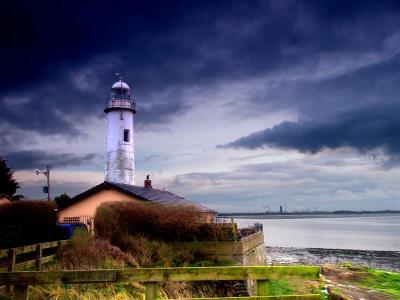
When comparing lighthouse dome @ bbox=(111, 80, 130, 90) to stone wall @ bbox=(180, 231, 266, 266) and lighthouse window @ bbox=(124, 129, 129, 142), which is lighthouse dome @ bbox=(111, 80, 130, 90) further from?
stone wall @ bbox=(180, 231, 266, 266)

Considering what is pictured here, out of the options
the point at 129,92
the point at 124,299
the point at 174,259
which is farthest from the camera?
the point at 129,92

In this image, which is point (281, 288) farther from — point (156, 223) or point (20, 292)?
point (20, 292)

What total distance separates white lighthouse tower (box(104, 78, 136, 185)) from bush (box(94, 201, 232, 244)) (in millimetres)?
19896

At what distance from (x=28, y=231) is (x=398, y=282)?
17.3m

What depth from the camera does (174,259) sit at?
1886cm

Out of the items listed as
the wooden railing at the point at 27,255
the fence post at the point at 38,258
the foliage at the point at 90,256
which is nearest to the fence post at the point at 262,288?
the wooden railing at the point at 27,255

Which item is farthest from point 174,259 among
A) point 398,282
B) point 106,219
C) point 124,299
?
point 398,282

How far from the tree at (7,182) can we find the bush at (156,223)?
20908mm

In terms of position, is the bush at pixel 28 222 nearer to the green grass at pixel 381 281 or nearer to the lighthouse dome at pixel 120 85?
the green grass at pixel 381 281

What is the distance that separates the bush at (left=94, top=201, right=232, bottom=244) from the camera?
19.5m

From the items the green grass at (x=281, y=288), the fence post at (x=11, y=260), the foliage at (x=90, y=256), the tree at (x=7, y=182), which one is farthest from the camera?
the tree at (x=7, y=182)

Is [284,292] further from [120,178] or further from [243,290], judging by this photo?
[120,178]

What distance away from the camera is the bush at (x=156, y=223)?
19.5 metres

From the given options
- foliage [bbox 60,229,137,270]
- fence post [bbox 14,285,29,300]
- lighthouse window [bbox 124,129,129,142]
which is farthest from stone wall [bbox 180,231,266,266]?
lighthouse window [bbox 124,129,129,142]
